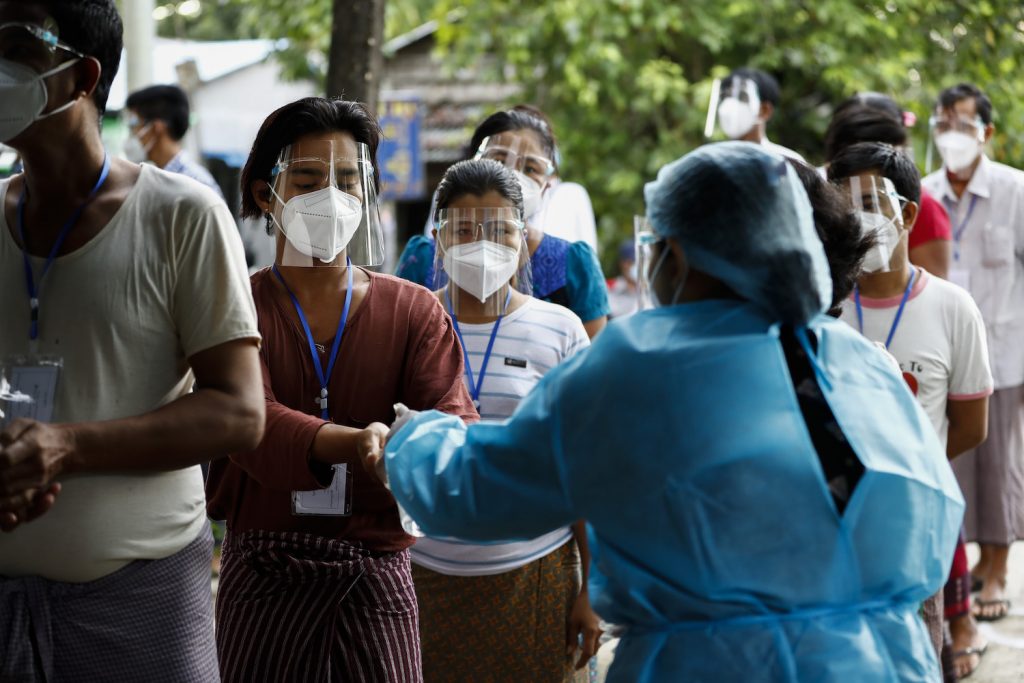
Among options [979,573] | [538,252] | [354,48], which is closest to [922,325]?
[538,252]

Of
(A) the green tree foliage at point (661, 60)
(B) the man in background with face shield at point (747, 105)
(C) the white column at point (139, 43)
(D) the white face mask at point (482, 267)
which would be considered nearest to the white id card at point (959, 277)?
(B) the man in background with face shield at point (747, 105)

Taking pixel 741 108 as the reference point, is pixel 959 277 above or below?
below

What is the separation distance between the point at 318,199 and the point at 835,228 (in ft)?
4.18

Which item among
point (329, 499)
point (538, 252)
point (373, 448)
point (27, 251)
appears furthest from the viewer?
point (538, 252)

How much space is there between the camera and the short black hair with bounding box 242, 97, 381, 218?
326 centimetres

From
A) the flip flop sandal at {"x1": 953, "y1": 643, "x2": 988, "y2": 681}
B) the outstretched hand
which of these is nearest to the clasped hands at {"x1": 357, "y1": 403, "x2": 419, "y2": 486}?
the outstretched hand

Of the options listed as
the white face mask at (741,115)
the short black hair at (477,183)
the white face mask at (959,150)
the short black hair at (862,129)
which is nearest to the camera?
the short black hair at (477,183)

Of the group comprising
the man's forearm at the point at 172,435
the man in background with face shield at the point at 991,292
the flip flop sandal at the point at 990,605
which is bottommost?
the flip flop sandal at the point at 990,605

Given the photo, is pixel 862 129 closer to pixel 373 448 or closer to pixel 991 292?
pixel 991 292

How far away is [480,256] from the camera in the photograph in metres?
3.75

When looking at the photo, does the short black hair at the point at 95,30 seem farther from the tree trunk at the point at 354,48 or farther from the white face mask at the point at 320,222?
the tree trunk at the point at 354,48

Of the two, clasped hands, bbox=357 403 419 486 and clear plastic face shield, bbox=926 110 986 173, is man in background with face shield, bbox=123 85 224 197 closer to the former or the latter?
clear plastic face shield, bbox=926 110 986 173

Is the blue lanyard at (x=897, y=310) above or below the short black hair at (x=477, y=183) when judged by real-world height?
below

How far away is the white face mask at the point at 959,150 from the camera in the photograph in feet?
21.8
